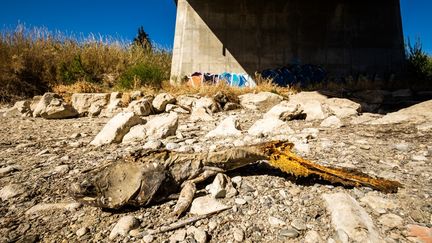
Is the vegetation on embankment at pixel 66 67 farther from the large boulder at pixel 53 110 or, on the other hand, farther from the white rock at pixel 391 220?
the white rock at pixel 391 220

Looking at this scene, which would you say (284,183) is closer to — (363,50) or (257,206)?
(257,206)

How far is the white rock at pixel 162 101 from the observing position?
5.23m

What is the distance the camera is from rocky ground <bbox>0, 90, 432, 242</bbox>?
141 cm

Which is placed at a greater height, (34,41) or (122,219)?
(34,41)

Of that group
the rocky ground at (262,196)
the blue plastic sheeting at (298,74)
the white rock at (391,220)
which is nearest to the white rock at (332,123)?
the rocky ground at (262,196)

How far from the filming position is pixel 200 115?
4750 mm

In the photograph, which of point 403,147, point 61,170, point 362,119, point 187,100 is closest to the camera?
point 61,170

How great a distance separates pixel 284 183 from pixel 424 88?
6.47 metres

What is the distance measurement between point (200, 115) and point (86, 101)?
2683mm

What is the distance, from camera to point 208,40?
27.1ft

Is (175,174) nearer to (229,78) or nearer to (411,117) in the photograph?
(411,117)

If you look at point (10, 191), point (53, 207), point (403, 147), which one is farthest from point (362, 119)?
point (10, 191)

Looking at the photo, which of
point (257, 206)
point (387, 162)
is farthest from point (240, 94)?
point (257, 206)

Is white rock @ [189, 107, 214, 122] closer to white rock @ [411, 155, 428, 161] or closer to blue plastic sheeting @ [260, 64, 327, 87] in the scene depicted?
white rock @ [411, 155, 428, 161]
